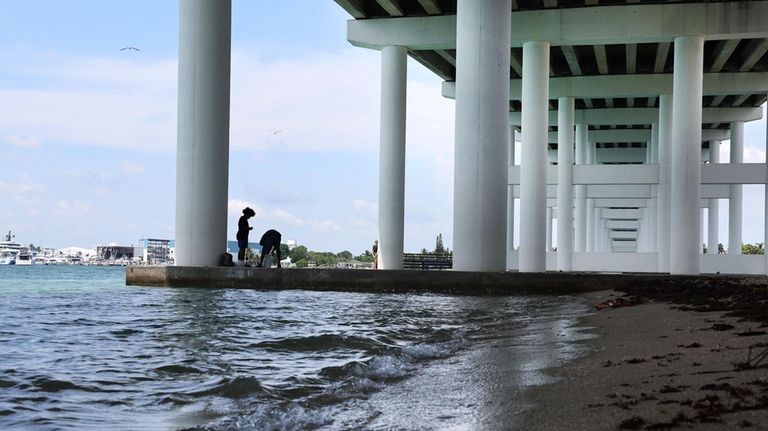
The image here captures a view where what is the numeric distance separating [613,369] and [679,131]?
999 inches

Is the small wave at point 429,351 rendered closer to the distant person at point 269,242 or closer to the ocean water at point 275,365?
the ocean water at point 275,365

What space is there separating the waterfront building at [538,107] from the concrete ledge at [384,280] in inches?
53.5

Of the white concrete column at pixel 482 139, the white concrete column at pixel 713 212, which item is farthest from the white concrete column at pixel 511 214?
the white concrete column at pixel 482 139

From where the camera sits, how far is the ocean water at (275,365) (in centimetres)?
536

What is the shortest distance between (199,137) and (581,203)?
3104cm

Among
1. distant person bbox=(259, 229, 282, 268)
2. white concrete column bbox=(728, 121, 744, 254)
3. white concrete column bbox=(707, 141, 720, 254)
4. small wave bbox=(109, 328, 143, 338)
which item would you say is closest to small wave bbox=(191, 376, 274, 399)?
small wave bbox=(109, 328, 143, 338)

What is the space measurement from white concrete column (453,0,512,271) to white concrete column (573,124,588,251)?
2639 centimetres

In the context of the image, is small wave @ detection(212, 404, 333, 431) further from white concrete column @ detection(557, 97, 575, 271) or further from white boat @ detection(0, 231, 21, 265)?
white boat @ detection(0, 231, 21, 265)

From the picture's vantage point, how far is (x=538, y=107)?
32.4m

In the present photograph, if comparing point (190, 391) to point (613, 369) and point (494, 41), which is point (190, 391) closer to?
point (613, 369)

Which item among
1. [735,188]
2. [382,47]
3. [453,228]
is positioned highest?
[382,47]

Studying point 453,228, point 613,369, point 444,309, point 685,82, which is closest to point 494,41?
point 453,228

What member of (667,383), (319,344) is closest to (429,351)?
(319,344)

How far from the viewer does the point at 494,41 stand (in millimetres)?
20844
